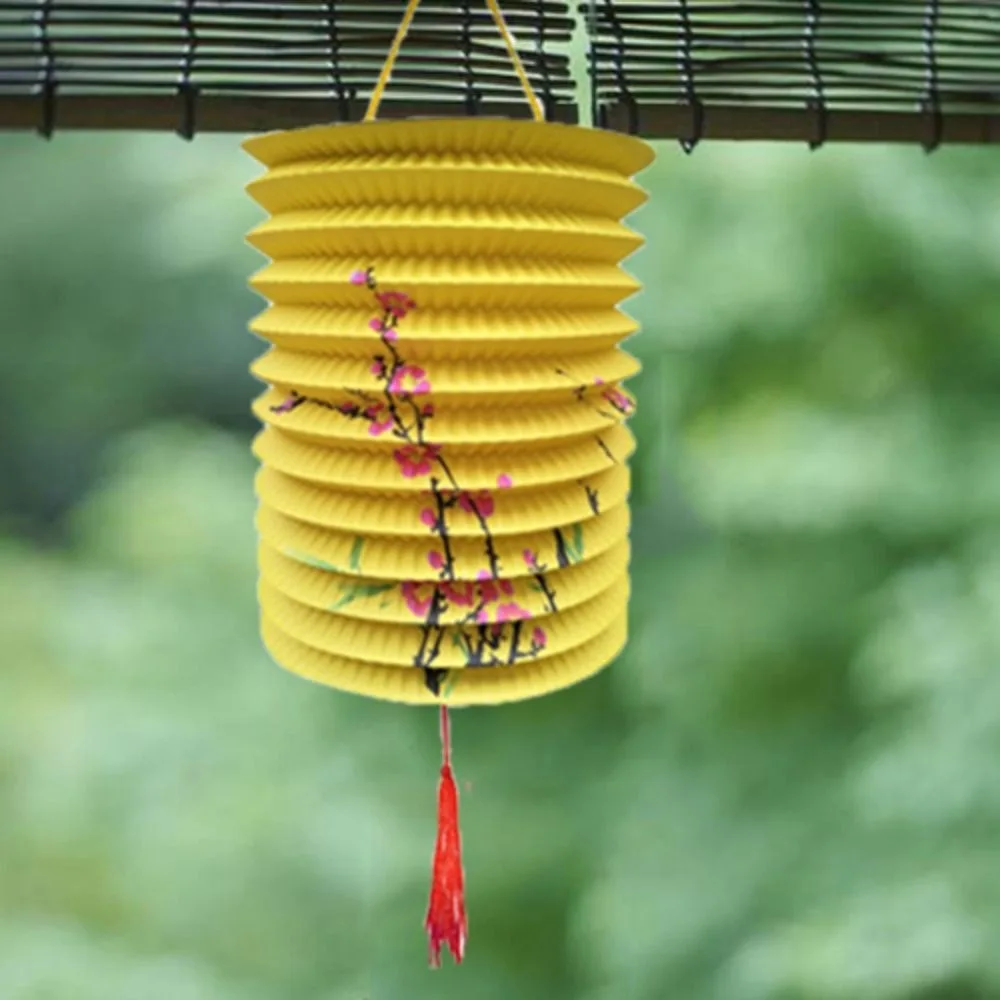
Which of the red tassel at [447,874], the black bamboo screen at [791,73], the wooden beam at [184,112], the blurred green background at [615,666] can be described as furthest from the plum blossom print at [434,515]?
the blurred green background at [615,666]

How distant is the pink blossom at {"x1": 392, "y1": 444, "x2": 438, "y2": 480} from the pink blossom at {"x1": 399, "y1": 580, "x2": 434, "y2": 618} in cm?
9

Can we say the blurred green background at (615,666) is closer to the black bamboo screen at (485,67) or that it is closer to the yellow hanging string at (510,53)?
the black bamboo screen at (485,67)

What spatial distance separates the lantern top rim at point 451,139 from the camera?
674 mm

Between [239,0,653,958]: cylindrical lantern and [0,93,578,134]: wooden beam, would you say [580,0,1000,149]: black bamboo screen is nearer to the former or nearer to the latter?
[0,93,578,134]: wooden beam

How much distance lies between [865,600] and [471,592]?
4.13ft

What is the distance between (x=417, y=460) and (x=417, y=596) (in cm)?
11

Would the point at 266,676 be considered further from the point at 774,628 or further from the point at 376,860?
the point at 774,628

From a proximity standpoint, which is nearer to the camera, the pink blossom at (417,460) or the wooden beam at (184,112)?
the pink blossom at (417,460)

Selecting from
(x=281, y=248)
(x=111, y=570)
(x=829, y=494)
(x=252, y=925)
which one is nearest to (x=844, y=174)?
(x=829, y=494)

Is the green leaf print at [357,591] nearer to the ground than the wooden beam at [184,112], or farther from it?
nearer to the ground

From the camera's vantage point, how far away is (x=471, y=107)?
1139mm

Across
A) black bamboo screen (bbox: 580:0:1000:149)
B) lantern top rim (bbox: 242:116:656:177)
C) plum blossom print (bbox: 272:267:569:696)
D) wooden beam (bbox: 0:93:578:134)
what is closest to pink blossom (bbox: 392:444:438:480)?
plum blossom print (bbox: 272:267:569:696)

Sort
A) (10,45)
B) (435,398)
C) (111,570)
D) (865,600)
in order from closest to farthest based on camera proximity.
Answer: (435,398) < (10,45) < (111,570) < (865,600)

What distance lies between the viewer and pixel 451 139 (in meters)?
0.68
